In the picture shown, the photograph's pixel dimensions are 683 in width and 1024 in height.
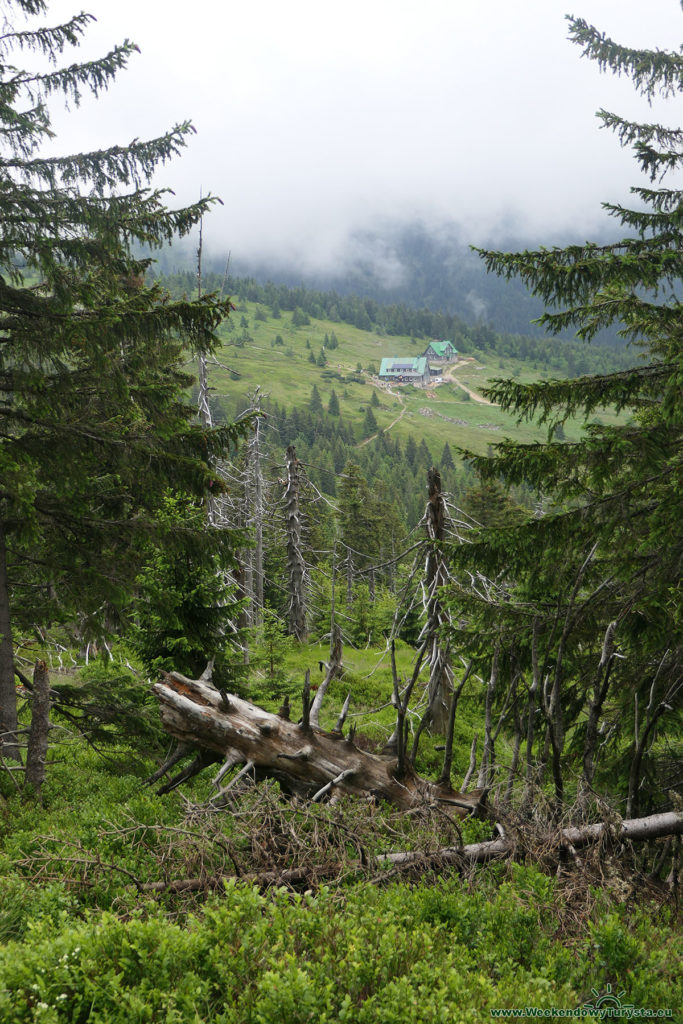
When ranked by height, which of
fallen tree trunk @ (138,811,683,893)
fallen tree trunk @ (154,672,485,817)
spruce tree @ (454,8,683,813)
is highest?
spruce tree @ (454,8,683,813)

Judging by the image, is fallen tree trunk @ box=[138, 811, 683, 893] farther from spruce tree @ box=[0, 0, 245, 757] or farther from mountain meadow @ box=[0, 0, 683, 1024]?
spruce tree @ box=[0, 0, 245, 757]

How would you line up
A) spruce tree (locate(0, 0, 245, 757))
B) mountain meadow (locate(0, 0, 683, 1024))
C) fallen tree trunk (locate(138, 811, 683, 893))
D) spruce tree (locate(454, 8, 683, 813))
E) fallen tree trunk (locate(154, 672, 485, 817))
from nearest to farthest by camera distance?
mountain meadow (locate(0, 0, 683, 1024)), fallen tree trunk (locate(138, 811, 683, 893)), spruce tree (locate(454, 8, 683, 813)), fallen tree trunk (locate(154, 672, 485, 817)), spruce tree (locate(0, 0, 245, 757))

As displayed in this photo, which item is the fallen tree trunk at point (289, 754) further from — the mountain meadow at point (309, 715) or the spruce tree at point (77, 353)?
the spruce tree at point (77, 353)

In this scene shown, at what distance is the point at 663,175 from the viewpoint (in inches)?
332

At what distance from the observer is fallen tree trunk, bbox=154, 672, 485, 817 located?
6.82 m

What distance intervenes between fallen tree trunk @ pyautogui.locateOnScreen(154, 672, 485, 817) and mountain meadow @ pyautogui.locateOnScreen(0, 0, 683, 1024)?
4 centimetres

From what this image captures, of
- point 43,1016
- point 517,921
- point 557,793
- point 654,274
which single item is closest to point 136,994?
point 43,1016

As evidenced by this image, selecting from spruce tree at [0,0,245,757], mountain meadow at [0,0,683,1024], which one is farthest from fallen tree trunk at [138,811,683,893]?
spruce tree at [0,0,245,757]

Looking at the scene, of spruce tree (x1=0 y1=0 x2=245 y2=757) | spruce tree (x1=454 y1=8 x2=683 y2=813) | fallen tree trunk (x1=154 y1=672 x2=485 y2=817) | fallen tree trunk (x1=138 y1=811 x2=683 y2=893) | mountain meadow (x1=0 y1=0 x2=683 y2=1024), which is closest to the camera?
mountain meadow (x1=0 y1=0 x2=683 y2=1024)

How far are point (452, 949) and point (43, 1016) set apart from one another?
2.60 metres

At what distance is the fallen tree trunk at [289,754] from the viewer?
22.4ft

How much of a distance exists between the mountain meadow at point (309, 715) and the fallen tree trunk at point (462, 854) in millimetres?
31

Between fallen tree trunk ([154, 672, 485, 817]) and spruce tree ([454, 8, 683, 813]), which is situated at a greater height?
spruce tree ([454, 8, 683, 813])

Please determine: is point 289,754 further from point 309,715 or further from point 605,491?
point 605,491
